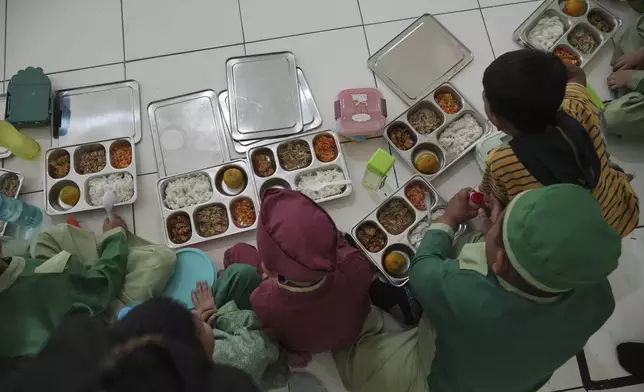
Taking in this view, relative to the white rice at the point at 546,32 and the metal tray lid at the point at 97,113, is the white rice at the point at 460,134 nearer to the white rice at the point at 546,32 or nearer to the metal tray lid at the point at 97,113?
the white rice at the point at 546,32

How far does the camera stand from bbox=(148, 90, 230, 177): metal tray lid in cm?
186

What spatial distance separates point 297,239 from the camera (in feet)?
3.50

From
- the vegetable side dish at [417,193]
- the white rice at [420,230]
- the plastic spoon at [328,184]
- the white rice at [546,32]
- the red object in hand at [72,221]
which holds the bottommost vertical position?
the white rice at [420,230]

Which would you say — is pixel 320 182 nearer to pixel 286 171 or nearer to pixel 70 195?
pixel 286 171

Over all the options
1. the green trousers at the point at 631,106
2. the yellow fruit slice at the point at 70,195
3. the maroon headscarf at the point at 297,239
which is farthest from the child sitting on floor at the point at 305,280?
the green trousers at the point at 631,106

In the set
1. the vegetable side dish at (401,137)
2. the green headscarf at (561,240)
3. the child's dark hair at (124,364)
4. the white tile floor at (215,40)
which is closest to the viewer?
the child's dark hair at (124,364)

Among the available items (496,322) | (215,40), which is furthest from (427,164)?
(215,40)

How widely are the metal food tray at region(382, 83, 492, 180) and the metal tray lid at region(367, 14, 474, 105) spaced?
9 centimetres

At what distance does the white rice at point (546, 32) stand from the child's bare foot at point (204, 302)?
152cm

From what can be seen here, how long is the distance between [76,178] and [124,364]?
1344 millimetres

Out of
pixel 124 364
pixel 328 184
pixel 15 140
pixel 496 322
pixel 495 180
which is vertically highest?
pixel 15 140

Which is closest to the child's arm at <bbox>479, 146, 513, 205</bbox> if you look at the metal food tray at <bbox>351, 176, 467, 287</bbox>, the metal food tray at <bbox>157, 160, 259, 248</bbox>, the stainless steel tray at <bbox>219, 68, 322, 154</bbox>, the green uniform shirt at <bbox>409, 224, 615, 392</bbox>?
the metal food tray at <bbox>351, 176, 467, 287</bbox>

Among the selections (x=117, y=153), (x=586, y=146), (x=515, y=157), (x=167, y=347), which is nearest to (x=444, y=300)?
(x=515, y=157)

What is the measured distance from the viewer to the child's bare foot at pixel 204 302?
4.60ft
